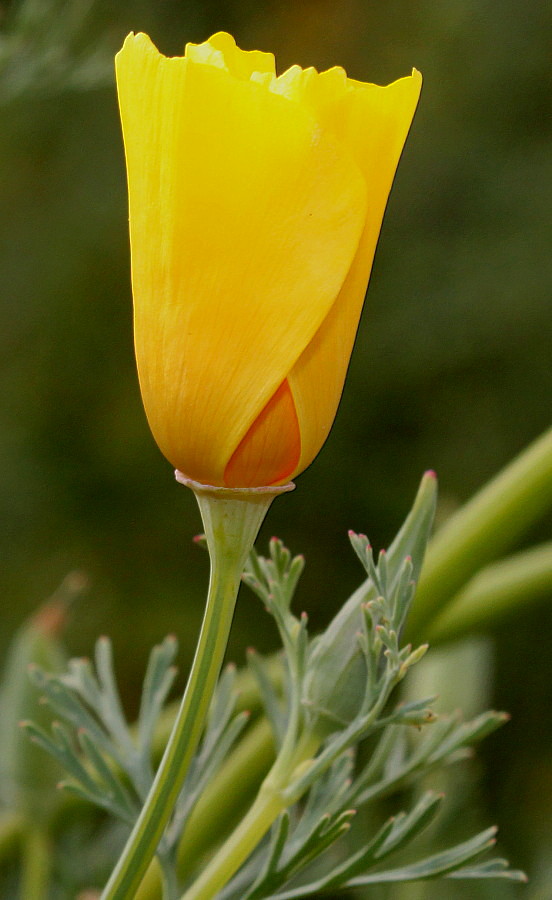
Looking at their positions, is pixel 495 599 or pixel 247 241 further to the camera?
pixel 495 599

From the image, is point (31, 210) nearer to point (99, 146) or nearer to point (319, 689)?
point (99, 146)

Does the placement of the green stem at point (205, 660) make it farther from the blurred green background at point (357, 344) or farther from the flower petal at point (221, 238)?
the blurred green background at point (357, 344)

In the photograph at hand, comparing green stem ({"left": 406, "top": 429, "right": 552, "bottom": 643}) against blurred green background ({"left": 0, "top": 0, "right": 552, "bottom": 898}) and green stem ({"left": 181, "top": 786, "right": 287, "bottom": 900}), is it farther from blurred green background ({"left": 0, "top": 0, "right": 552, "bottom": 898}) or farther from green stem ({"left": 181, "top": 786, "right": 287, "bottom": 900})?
blurred green background ({"left": 0, "top": 0, "right": 552, "bottom": 898})

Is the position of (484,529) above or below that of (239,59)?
below

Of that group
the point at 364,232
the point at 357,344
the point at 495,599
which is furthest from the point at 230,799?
the point at 357,344

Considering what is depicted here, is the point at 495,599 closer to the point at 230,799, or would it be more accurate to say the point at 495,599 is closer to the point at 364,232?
the point at 230,799

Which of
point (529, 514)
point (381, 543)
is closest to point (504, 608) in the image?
point (529, 514)

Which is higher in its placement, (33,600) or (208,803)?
(33,600)
